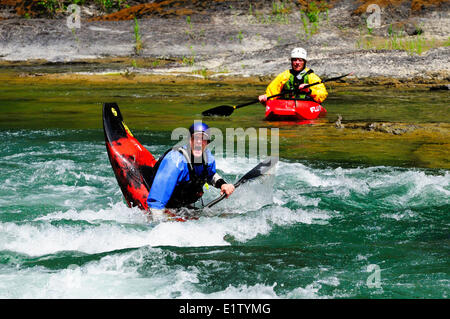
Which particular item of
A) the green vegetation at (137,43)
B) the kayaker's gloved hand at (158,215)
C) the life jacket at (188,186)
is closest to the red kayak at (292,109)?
the life jacket at (188,186)

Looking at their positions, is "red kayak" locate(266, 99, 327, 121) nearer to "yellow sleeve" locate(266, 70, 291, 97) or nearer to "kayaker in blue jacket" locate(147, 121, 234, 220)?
"yellow sleeve" locate(266, 70, 291, 97)

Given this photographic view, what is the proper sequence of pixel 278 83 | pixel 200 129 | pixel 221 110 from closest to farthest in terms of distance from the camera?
pixel 200 129, pixel 221 110, pixel 278 83

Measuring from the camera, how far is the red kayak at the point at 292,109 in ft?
36.8

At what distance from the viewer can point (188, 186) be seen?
577 cm

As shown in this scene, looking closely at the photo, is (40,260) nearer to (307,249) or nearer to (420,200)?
(307,249)

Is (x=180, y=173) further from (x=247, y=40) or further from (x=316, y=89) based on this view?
(x=247, y=40)

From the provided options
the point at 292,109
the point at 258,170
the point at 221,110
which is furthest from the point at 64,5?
the point at 258,170

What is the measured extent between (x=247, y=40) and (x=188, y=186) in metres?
15.0

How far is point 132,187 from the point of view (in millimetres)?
6309

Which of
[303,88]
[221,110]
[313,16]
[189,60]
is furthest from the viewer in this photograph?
[313,16]

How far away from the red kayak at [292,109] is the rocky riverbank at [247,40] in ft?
13.7

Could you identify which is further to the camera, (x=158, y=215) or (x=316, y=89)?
(x=316, y=89)

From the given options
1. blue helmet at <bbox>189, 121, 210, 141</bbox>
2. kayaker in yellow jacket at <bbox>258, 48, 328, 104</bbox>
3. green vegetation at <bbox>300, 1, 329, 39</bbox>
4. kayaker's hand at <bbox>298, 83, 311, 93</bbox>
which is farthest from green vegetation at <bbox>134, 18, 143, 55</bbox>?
blue helmet at <bbox>189, 121, 210, 141</bbox>

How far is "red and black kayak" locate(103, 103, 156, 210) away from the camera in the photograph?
6273 millimetres
